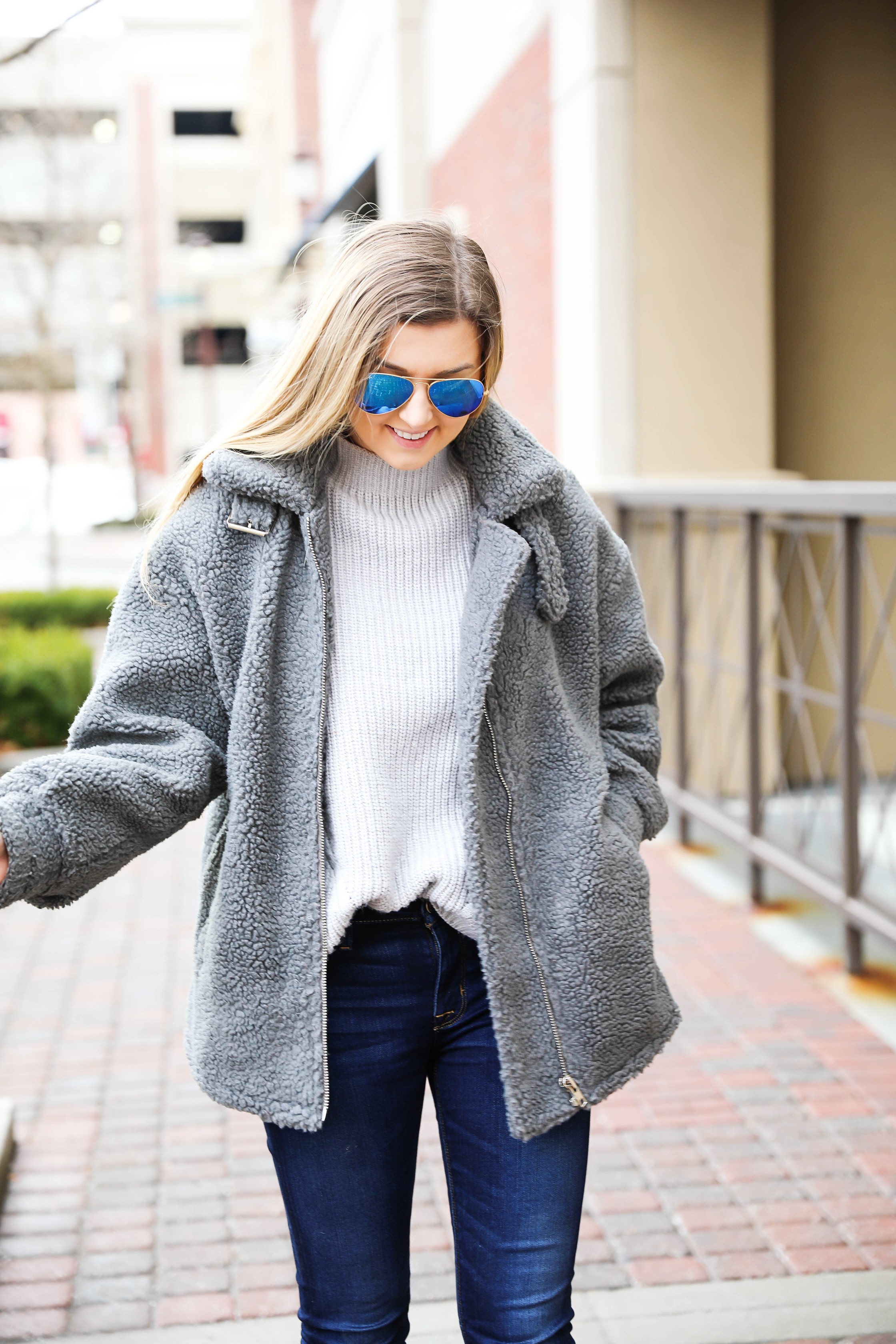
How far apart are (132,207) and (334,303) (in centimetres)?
2684

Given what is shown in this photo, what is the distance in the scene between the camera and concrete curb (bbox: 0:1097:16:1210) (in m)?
3.69

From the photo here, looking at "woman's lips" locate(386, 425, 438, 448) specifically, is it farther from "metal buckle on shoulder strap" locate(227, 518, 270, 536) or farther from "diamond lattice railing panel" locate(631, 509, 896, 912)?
"diamond lattice railing panel" locate(631, 509, 896, 912)

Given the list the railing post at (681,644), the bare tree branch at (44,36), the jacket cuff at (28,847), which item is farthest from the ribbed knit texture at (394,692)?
the railing post at (681,644)

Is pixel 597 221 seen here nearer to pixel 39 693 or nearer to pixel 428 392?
pixel 39 693

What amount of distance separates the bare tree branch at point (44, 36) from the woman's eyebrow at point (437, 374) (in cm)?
204

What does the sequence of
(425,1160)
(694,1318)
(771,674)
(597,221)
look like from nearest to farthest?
(694,1318), (425,1160), (771,674), (597,221)

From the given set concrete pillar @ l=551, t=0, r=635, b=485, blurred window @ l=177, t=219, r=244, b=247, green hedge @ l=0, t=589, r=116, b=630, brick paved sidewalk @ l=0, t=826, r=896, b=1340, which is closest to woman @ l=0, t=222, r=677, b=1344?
brick paved sidewalk @ l=0, t=826, r=896, b=1340

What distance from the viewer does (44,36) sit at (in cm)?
360

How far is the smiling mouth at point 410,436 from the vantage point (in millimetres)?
1932

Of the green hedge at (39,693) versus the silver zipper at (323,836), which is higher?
the silver zipper at (323,836)

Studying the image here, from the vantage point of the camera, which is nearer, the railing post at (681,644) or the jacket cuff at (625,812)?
the jacket cuff at (625,812)

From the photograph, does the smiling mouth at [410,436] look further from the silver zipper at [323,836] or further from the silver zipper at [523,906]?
the silver zipper at [523,906]

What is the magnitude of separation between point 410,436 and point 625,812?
Result: 0.61m

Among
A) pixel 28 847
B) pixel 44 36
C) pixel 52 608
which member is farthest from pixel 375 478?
pixel 52 608
